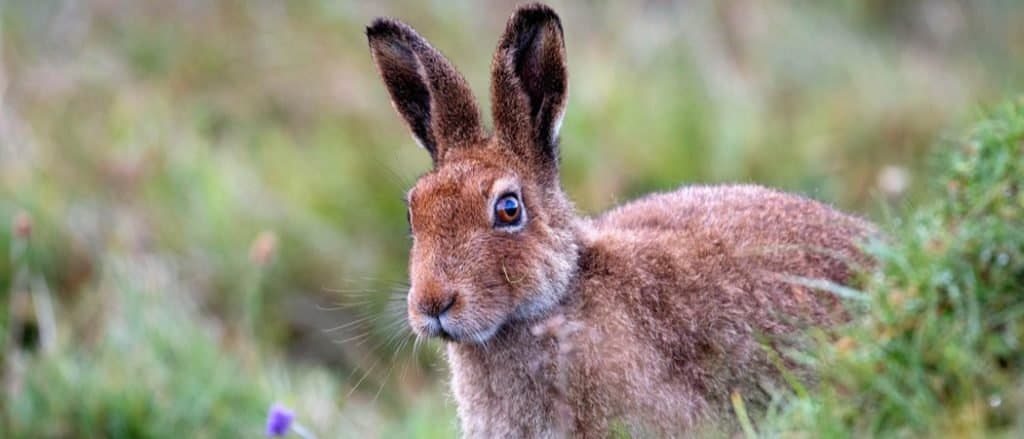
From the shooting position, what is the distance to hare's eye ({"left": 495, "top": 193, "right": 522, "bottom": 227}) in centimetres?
533

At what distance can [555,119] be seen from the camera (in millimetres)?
5684

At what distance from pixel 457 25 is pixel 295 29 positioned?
3.72 feet

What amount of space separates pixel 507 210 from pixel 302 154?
474 cm

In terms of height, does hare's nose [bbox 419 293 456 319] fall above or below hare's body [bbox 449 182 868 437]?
below

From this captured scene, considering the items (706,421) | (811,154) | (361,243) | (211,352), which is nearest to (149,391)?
(211,352)

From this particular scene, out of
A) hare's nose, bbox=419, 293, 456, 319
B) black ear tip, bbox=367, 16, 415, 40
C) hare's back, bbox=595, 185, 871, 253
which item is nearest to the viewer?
hare's nose, bbox=419, 293, 456, 319

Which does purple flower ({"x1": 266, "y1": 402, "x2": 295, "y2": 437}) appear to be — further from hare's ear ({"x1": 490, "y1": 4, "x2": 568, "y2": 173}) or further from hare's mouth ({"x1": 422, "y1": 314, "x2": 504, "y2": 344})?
hare's ear ({"x1": 490, "y1": 4, "x2": 568, "y2": 173})

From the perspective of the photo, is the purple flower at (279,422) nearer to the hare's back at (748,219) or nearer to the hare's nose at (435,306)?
the hare's nose at (435,306)

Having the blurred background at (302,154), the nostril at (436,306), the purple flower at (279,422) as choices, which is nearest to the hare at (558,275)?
the nostril at (436,306)

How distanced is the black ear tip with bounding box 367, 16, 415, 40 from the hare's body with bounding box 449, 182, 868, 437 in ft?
3.24

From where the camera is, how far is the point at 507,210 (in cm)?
535

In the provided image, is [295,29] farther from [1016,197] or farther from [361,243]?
[1016,197]

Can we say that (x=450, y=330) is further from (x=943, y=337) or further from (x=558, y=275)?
(x=943, y=337)

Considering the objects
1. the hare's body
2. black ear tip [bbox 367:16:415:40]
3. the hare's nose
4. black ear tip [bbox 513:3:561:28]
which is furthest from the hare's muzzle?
black ear tip [bbox 367:16:415:40]
